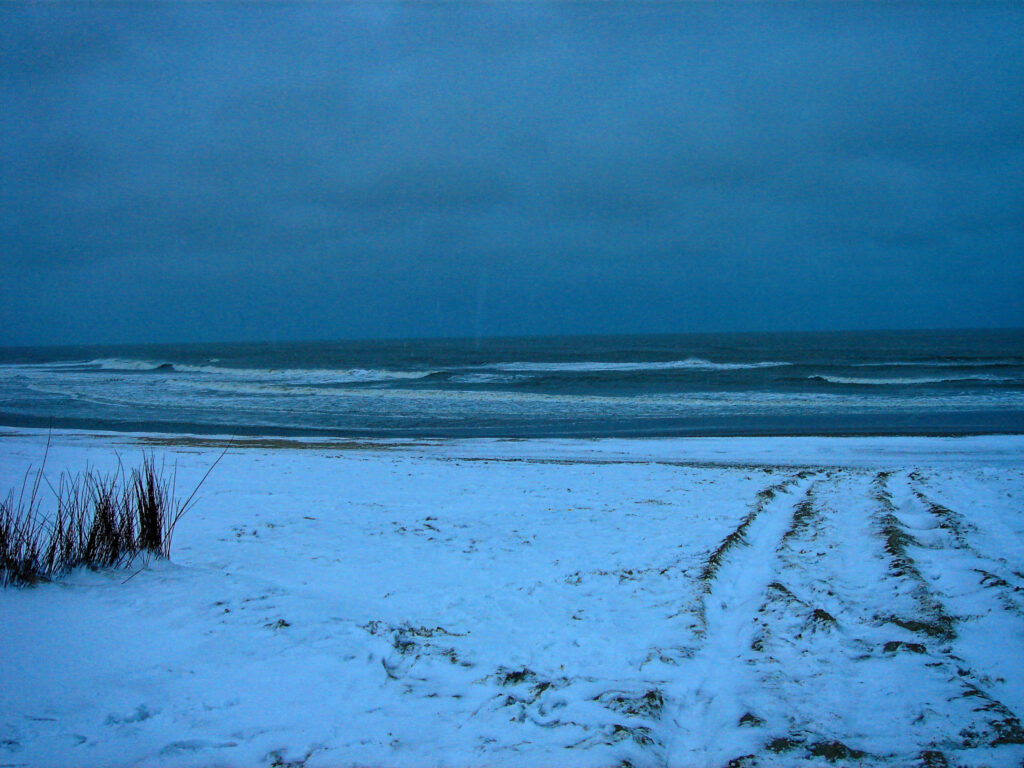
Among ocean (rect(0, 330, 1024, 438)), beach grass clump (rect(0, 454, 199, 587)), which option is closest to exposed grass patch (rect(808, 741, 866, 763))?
beach grass clump (rect(0, 454, 199, 587))

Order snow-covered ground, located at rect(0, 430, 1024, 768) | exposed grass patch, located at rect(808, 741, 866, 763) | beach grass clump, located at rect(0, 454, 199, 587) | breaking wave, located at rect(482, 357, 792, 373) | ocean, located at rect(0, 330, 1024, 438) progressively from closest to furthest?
exposed grass patch, located at rect(808, 741, 866, 763)
snow-covered ground, located at rect(0, 430, 1024, 768)
beach grass clump, located at rect(0, 454, 199, 587)
ocean, located at rect(0, 330, 1024, 438)
breaking wave, located at rect(482, 357, 792, 373)

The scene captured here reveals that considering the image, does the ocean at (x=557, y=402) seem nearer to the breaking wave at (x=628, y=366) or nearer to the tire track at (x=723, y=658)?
the breaking wave at (x=628, y=366)

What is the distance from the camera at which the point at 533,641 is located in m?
4.19

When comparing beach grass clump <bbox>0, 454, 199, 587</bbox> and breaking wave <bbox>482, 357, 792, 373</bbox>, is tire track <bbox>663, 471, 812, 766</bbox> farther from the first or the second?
breaking wave <bbox>482, 357, 792, 373</bbox>

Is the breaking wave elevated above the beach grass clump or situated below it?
above

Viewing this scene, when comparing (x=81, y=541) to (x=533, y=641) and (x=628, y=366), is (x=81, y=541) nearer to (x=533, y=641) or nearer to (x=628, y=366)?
(x=533, y=641)

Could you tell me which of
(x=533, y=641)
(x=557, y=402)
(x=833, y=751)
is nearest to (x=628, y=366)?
(x=557, y=402)

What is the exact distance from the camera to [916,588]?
4930 mm

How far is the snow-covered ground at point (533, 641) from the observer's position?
3102mm

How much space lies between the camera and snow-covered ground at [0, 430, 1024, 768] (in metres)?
3.10

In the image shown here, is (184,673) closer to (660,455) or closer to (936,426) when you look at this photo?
(660,455)

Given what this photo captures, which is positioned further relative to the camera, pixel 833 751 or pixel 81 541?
pixel 81 541

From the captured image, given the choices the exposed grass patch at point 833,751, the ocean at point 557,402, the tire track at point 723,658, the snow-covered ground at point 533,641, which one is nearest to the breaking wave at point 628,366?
the ocean at point 557,402

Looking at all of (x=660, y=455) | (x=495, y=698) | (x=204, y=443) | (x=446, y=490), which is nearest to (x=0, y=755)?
(x=495, y=698)
